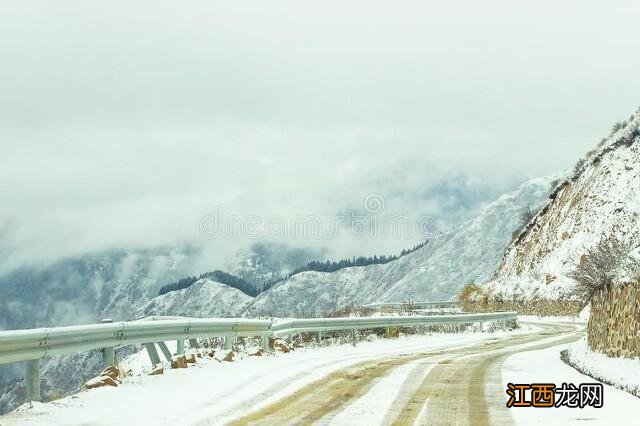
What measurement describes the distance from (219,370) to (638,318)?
310 inches

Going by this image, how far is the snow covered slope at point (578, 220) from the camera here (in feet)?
209

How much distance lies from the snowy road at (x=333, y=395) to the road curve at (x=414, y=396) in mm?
15

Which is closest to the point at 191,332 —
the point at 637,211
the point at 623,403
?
the point at 623,403

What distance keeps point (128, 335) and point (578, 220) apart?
63.4 m

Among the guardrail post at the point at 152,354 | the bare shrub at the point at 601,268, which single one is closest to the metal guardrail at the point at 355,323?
the guardrail post at the point at 152,354

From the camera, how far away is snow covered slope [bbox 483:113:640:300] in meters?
63.7

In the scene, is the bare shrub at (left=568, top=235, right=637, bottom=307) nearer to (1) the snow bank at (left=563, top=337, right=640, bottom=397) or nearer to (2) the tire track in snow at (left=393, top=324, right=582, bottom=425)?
(1) the snow bank at (left=563, top=337, right=640, bottom=397)

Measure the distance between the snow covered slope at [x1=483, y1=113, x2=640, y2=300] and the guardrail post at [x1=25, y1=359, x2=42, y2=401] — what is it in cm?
5368

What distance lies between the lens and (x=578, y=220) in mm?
69688

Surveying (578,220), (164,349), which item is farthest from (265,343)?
(578,220)

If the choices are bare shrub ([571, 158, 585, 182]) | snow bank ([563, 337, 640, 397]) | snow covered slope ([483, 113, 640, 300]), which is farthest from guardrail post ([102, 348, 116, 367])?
bare shrub ([571, 158, 585, 182])

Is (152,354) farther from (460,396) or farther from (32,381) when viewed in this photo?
(460,396)

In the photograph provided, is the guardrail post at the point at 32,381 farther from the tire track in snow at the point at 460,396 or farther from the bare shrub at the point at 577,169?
the bare shrub at the point at 577,169

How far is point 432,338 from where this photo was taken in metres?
27.4
